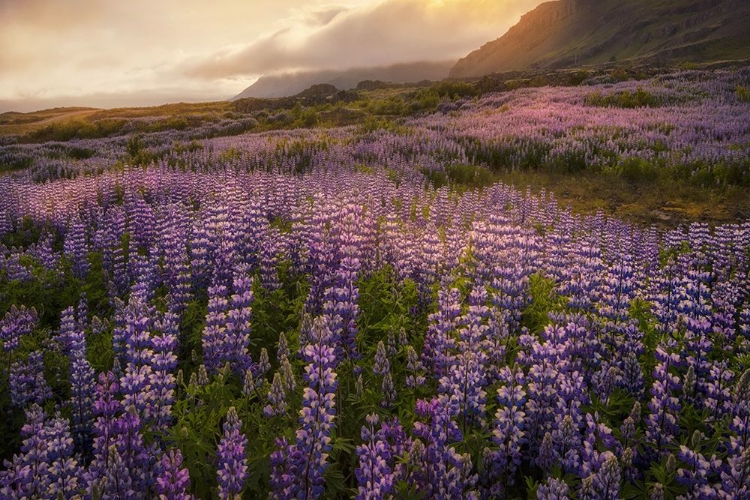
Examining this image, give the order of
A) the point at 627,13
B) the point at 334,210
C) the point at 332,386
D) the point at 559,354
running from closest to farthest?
the point at 332,386
the point at 559,354
the point at 334,210
the point at 627,13

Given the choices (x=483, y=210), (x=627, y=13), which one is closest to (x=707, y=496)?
(x=483, y=210)

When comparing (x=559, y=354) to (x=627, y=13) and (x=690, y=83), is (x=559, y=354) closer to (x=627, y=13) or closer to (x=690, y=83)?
(x=690, y=83)

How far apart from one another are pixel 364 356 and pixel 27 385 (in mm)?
3484

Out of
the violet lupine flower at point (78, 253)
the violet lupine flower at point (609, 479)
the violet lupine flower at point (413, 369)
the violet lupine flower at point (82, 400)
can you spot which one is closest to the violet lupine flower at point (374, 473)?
the violet lupine flower at point (413, 369)

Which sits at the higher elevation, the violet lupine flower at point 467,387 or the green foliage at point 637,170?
the green foliage at point 637,170

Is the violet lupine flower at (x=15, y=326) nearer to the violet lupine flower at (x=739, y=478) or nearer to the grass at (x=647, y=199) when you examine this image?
the violet lupine flower at (x=739, y=478)

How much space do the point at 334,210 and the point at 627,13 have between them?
217 m

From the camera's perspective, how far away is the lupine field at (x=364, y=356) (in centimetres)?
309

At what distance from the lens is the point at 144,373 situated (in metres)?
3.58

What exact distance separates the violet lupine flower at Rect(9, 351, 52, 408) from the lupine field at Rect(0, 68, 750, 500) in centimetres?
2

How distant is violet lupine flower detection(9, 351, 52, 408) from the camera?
14.5 feet

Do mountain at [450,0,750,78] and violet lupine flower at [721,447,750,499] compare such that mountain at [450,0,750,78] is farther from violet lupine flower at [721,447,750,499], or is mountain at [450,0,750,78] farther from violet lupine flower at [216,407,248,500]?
A: violet lupine flower at [216,407,248,500]

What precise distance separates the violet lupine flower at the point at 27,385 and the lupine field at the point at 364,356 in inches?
0.9

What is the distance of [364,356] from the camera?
5023mm
